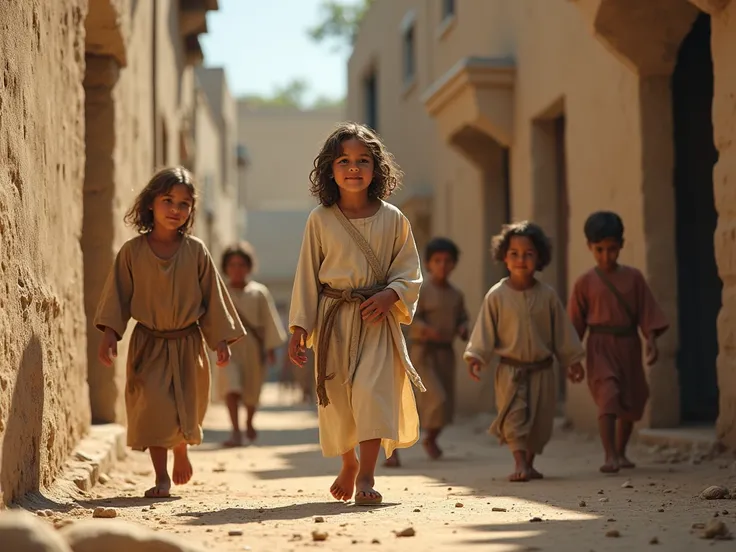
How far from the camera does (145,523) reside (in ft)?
16.6

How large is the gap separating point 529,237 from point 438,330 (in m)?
2.75

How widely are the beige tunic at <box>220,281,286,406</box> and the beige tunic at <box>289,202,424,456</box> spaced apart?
5476 mm

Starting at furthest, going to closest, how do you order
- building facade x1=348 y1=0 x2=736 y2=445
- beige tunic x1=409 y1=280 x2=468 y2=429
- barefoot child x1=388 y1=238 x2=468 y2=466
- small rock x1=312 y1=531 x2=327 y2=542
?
1. beige tunic x1=409 y1=280 x2=468 y2=429
2. barefoot child x1=388 y1=238 x2=468 y2=466
3. building facade x1=348 y1=0 x2=736 y2=445
4. small rock x1=312 y1=531 x2=327 y2=542

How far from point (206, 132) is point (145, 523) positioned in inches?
800

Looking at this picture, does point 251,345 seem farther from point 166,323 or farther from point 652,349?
point 166,323

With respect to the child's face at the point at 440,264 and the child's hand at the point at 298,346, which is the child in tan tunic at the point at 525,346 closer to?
→ the child's hand at the point at 298,346

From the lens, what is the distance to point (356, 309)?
6016 mm

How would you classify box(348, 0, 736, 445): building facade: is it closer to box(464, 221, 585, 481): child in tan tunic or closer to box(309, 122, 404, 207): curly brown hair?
box(464, 221, 585, 481): child in tan tunic

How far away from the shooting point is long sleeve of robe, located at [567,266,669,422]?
777cm

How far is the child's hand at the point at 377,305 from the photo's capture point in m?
5.90

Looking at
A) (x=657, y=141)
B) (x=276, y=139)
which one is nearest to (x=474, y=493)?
(x=657, y=141)

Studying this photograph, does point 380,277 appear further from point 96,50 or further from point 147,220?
point 96,50

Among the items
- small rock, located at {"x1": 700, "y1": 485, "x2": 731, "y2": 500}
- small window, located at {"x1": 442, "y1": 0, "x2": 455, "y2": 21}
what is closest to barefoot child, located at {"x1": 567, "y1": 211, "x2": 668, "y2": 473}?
small rock, located at {"x1": 700, "y1": 485, "x2": 731, "y2": 500}

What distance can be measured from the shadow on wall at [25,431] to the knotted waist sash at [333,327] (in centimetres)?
128
